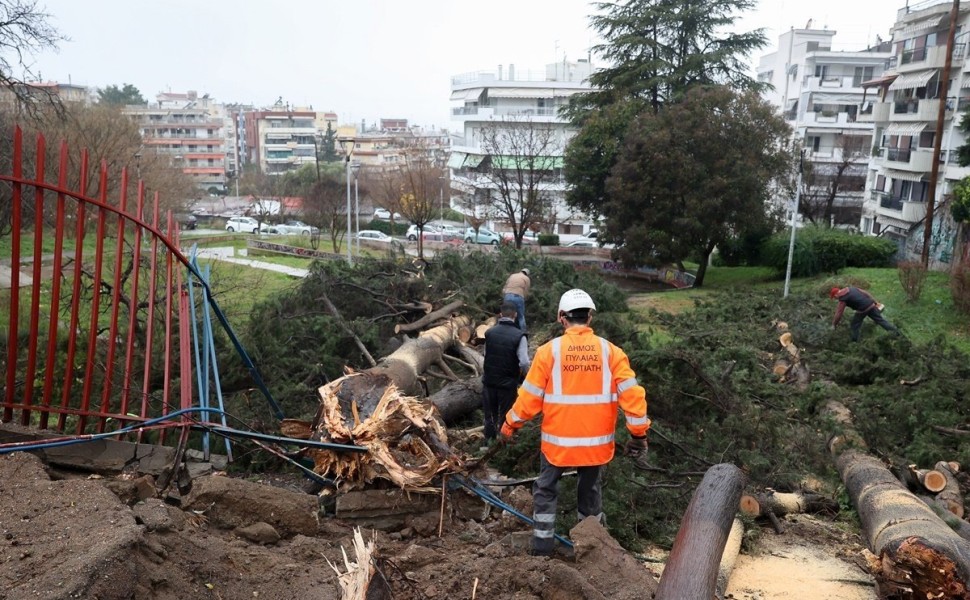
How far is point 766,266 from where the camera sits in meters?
26.4

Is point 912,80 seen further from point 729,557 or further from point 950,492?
point 729,557

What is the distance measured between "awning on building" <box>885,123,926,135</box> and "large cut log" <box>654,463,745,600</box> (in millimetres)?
32570

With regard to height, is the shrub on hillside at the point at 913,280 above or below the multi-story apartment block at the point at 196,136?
below

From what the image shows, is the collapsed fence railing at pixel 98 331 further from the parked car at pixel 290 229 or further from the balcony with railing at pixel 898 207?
the parked car at pixel 290 229

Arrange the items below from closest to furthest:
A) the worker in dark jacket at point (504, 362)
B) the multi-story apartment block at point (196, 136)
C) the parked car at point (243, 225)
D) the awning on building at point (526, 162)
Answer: the worker in dark jacket at point (504, 362)
the awning on building at point (526, 162)
the parked car at point (243, 225)
the multi-story apartment block at point (196, 136)

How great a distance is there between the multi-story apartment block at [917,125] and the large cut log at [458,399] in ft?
79.7

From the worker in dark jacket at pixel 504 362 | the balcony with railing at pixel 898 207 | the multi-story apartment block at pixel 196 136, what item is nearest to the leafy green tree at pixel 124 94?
the multi-story apartment block at pixel 196 136

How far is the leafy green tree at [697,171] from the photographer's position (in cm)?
2211

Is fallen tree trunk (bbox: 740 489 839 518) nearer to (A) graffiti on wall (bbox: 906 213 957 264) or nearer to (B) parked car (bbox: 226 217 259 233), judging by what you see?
(A) graffiti on wall (bbox: 906 213 957 264)

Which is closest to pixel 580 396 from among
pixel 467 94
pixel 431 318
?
pixel 431 318

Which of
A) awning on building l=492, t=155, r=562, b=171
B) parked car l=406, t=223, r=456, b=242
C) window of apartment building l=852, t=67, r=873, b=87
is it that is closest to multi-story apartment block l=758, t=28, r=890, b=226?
window of apartment building l=852, t=67, r=873, b=87

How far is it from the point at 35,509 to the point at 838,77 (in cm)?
5553

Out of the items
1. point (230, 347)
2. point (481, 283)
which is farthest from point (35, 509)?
point (481, 283)

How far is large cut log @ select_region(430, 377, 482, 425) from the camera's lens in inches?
303
